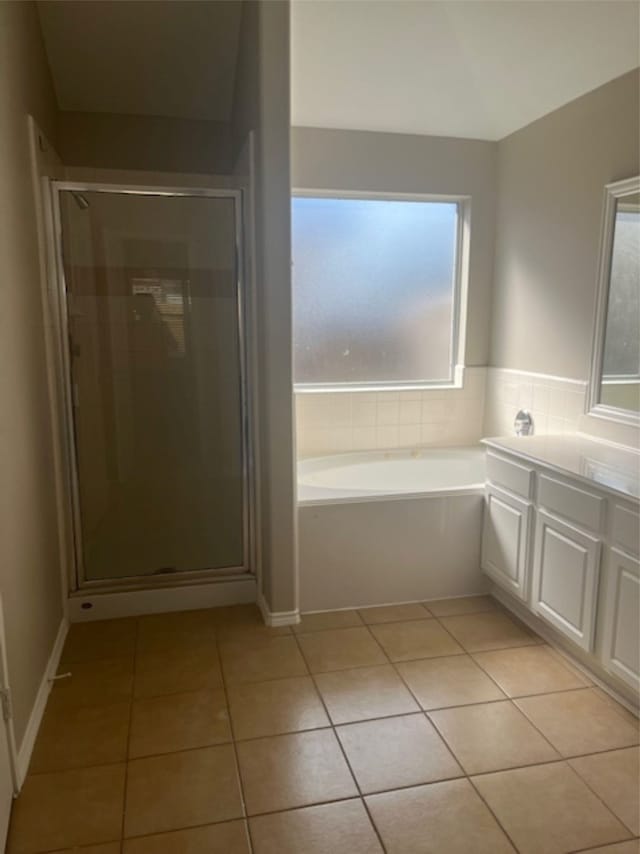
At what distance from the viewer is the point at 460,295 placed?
12.7 ft

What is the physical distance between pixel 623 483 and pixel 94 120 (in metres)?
3.10

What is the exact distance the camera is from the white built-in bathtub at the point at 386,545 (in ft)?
9.20

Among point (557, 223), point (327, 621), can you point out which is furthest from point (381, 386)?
point (327, 621)

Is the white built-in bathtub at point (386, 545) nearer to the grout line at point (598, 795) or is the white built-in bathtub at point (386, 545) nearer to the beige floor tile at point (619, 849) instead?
the grout line at point (598, 795)

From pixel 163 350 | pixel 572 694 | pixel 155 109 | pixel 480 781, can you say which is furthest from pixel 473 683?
pixel 155 109

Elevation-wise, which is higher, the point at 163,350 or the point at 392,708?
the point at 163,350

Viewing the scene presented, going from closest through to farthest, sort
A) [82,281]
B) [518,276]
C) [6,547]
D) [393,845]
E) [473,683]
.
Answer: [393,845] < [6,547] < [473,683] < [82,281] < [518,276]

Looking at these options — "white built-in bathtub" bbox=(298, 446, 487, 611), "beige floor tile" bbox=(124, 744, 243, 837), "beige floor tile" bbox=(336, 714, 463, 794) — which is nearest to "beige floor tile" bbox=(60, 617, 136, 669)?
"beige floor tile" bbox=(124, 744, 243, 837)

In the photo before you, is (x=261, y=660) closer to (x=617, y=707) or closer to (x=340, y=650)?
(x=340, y=650)

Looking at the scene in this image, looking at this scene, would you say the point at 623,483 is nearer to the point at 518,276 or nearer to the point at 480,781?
the point at 480,781

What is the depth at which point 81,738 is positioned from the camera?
6.61ft

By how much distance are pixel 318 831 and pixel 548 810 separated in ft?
2.17

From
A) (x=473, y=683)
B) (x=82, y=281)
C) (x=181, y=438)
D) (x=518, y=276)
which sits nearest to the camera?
(x=473, y=683)

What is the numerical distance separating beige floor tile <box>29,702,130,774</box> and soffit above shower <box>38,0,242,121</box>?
2.87m
